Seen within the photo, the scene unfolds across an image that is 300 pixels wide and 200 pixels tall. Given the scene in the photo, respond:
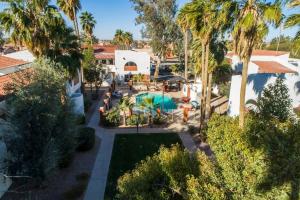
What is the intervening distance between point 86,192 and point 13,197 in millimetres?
3814

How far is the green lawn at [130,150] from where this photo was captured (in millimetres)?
15066

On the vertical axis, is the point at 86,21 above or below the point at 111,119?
above

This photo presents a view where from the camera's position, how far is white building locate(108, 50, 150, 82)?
44.3 metres

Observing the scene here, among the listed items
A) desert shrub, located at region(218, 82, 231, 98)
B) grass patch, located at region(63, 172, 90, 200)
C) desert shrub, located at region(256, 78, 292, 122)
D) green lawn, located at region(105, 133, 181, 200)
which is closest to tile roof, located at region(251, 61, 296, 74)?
desert shrub, located at region(218, 82, 231, 98)

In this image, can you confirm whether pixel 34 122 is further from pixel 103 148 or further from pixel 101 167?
pixel 103 148

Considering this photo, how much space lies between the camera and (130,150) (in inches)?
726

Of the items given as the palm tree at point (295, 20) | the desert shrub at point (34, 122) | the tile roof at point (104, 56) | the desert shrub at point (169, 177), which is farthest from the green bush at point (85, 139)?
the tile roof at point (104, 56)

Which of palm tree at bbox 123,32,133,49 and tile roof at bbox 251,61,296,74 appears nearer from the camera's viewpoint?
tile roof at bbox 251,61,296,74

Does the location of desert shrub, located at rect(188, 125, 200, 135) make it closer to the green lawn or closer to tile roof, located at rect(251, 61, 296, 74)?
the green lawn

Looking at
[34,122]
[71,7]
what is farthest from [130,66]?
[34,122]

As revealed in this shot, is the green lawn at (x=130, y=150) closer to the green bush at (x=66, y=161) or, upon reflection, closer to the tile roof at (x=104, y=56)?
the green bush at (x=66, y=161)

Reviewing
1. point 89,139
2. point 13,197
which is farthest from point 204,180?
point 89,139

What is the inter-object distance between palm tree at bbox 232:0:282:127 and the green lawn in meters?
9.76

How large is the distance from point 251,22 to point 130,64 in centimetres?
3448
